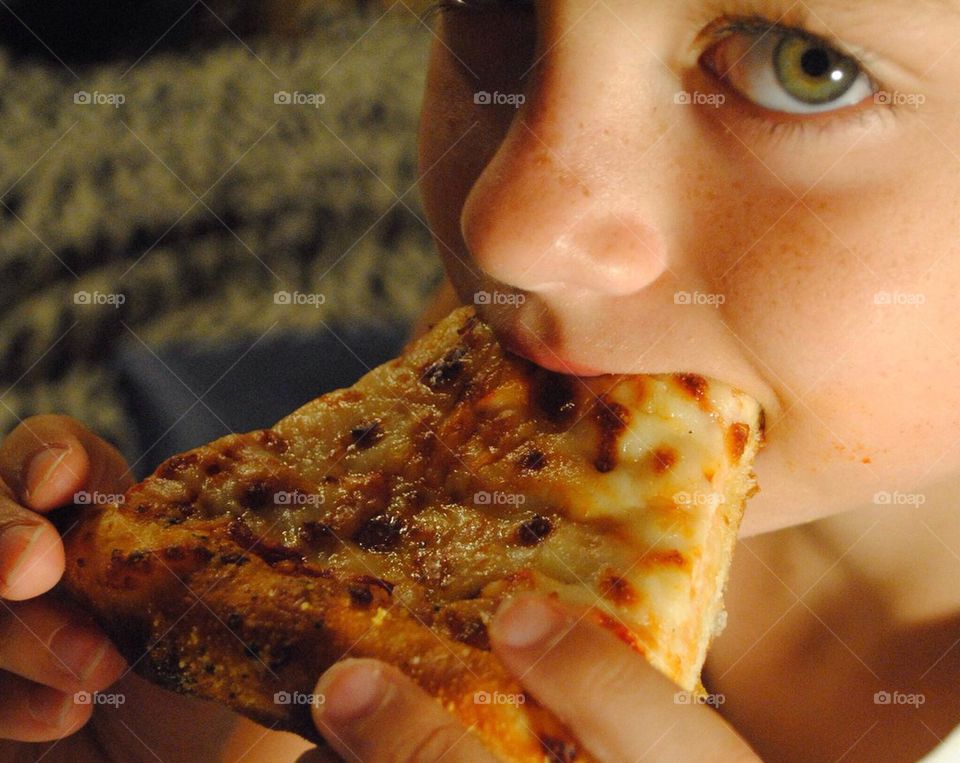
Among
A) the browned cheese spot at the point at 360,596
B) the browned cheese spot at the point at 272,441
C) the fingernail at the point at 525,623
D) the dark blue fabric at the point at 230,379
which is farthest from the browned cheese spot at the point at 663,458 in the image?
the dark blue fabric at the point at 230,379

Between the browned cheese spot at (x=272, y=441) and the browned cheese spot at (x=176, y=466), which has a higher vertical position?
the browned cheese spot at (x=272, y=441)

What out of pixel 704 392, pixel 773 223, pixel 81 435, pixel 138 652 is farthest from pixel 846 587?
pixel 81 435

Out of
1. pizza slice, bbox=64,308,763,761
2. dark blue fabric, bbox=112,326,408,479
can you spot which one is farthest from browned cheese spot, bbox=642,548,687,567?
dark blue fabric, bbox=112,326,408,479

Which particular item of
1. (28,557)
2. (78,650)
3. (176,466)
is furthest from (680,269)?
(78,650)

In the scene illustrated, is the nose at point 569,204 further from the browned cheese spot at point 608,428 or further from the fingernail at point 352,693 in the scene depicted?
the fingernail at point 352,693

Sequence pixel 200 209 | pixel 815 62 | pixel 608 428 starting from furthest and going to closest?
pixel 200 209, pixel 608 428, pixel 815 62

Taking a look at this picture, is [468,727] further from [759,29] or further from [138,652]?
[759,29]

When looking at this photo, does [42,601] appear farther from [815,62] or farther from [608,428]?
[815,62]
